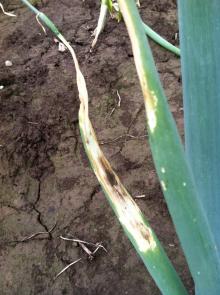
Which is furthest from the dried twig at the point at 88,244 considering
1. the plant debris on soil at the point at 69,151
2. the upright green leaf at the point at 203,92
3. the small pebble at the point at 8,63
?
the small pebble at the point at 8,63

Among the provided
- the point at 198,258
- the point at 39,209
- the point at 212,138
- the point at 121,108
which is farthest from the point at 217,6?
the point at 121,108

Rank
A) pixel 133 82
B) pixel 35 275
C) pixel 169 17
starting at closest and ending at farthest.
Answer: pixel 35 275, pixel 133 82, pixel 169 17

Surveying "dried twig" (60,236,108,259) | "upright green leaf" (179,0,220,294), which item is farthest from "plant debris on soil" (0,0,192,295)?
"upright green leaf" (179,0,220,294)

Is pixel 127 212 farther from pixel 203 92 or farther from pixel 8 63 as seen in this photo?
pixel 8 63

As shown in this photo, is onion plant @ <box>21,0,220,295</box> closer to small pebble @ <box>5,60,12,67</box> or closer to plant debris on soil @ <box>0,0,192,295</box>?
plant debris on soil @ <box>0,0,192,295</box>

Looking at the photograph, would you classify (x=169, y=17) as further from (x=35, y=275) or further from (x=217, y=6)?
(x=217, y=6)

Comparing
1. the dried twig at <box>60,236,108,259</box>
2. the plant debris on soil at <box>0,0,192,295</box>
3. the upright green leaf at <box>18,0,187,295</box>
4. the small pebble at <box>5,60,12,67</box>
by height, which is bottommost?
the dried twig at <box>60,236,108,259</box>
